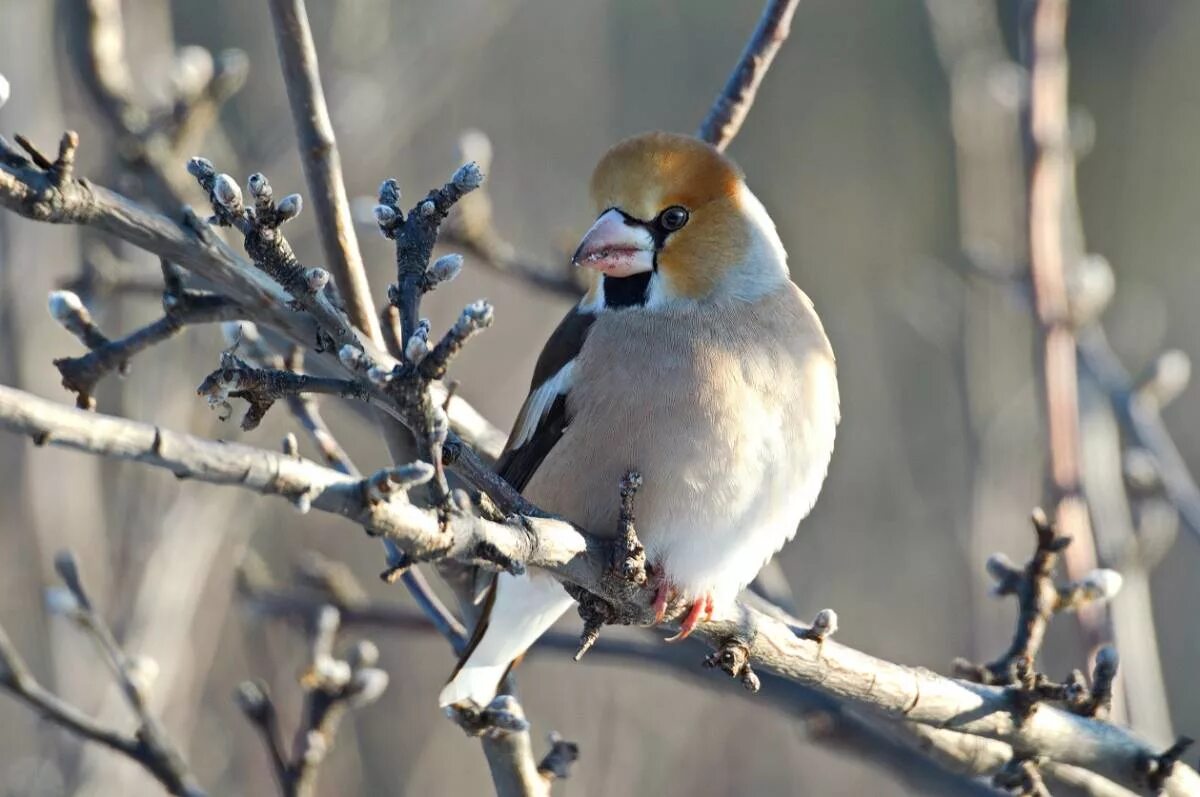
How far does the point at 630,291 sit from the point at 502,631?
33.3 inches

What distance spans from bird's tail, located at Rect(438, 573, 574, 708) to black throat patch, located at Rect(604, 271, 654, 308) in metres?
0.67

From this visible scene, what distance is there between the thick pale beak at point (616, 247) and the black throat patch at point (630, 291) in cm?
4

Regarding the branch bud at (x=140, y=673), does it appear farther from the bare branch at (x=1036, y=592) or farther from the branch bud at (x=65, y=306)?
the bare branch at (x=1036, y=592)

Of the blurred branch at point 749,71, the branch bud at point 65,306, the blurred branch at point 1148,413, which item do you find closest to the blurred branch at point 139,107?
the branch bud at point 65,306

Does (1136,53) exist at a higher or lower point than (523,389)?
higher

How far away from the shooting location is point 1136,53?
10531mm

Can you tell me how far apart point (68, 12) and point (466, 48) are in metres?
2.46

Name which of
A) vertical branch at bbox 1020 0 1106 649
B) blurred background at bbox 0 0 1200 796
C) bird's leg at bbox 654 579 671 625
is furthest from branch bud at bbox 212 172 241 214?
vertical branch at bbox 1020 0 1106 649

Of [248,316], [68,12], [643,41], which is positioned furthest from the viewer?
[643,41]

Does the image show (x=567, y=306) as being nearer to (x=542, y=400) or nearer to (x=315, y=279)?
(x=542, y=400)

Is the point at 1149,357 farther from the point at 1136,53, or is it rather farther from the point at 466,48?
the point at 466,48

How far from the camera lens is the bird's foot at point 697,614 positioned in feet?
8.86

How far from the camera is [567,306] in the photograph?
543cm

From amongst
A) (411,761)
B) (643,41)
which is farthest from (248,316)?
(643,41)
